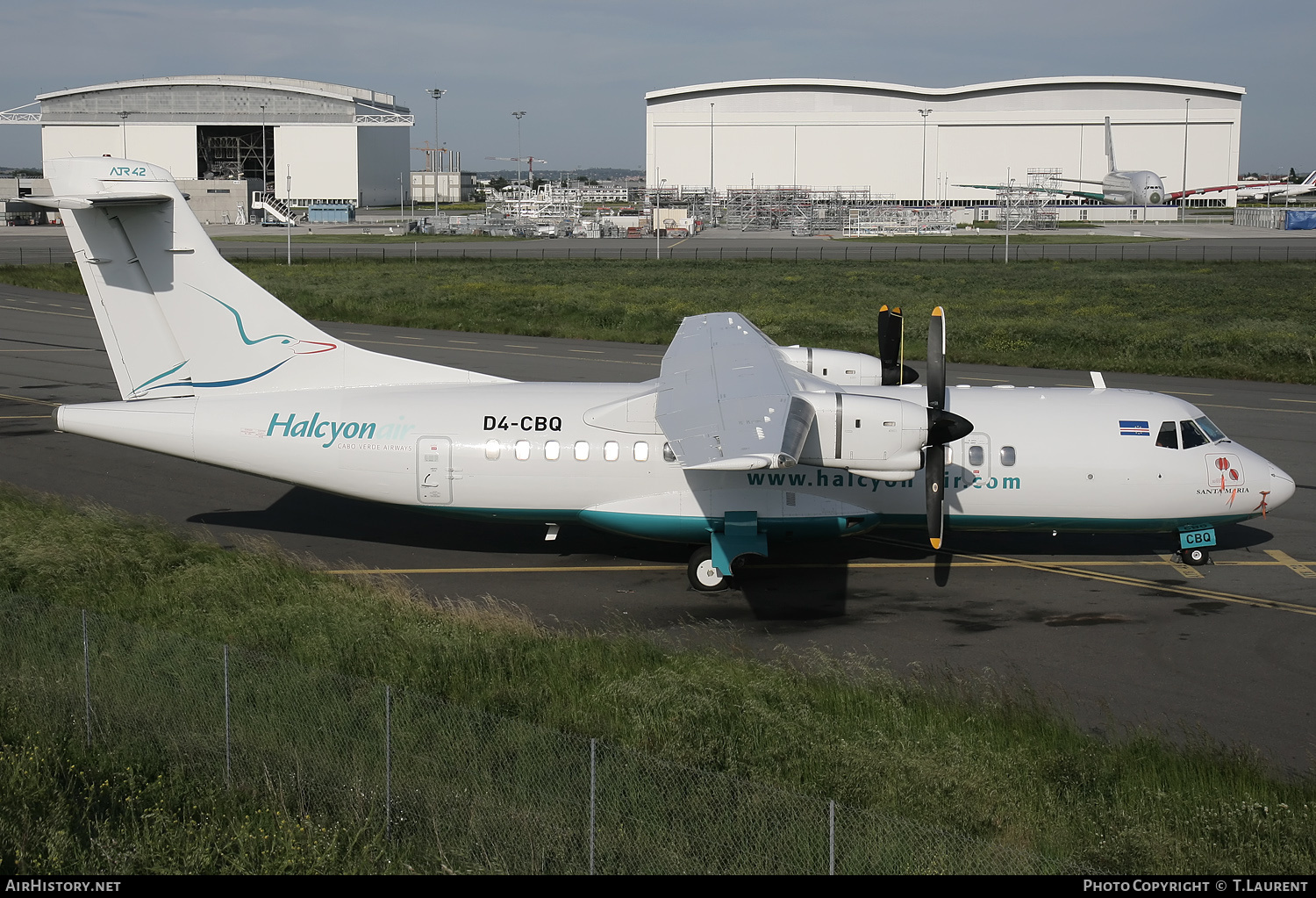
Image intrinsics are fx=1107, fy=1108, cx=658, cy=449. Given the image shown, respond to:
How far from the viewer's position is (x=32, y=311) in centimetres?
5416

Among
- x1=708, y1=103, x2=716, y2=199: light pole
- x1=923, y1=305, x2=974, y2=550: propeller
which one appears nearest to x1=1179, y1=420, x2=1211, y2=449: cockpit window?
x1=923, y1=305, x2=974, y2=550: propeller

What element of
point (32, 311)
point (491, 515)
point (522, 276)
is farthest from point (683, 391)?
point (522, 276)

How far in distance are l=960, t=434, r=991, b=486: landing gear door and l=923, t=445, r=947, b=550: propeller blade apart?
2.48 meters

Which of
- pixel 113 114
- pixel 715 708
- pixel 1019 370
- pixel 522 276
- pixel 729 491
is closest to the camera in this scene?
pixel 715 708

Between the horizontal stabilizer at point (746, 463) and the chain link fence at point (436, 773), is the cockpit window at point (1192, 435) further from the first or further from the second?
the chain link fence at point (436, 773)

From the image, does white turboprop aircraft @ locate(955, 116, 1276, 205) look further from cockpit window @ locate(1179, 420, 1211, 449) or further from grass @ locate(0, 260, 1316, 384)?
cockpit window @ locate(1179, 420, 1211, 449)

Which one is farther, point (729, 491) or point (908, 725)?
point (729, 491)

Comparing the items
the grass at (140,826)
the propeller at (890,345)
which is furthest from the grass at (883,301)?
the grass at (140,826)

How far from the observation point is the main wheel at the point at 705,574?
19.5 meters

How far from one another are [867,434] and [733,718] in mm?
5720

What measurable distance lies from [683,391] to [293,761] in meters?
8.06

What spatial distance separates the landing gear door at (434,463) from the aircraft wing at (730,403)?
4070 millimetres

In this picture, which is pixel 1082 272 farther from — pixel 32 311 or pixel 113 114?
pixel 113 114

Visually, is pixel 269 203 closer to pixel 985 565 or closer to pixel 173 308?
pixel 173 308
